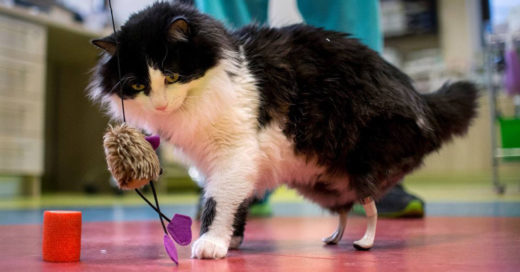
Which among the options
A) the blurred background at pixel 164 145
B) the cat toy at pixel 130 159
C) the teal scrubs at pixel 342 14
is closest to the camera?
the cat toy at pixel 130 159

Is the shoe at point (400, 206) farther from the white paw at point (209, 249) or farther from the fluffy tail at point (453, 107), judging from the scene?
the white paw at point (209, 249)

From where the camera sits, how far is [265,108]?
1.08 m

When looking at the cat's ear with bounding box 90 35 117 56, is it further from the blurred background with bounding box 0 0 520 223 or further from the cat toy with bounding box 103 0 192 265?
A: the blurred background with bounding box 0 0 520 223

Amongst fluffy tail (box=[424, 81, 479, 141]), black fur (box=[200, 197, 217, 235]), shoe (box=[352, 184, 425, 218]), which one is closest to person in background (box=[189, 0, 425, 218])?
shoe (box=[352, 184, 425, 218])

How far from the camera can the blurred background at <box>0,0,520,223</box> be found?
232 cm

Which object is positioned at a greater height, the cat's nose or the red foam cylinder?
the cat's nose

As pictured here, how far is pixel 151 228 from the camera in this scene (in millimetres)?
1681

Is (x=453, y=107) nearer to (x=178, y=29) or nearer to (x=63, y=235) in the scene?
(x=178, y=29)

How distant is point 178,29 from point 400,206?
1.19 meters

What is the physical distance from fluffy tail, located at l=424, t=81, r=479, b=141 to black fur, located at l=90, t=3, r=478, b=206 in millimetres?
29

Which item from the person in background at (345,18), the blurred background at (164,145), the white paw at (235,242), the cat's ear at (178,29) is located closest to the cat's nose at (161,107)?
the cat's ear at (178,29)

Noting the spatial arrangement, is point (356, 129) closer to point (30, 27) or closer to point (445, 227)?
point (445, 227)

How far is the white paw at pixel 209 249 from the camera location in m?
0.97

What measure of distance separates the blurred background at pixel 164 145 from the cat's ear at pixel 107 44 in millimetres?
489
